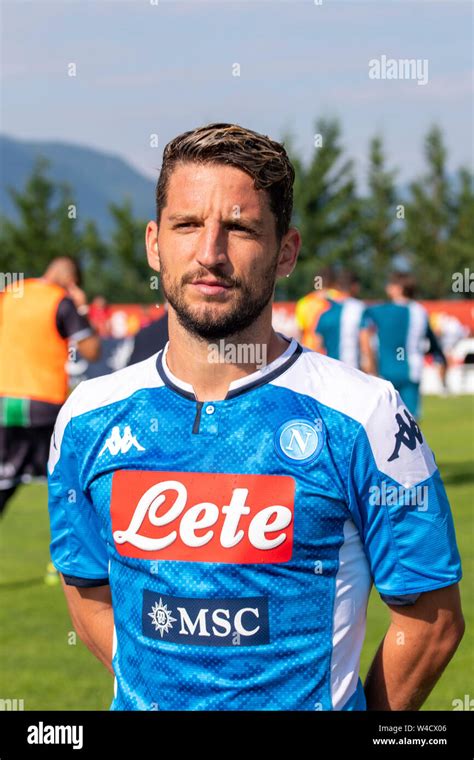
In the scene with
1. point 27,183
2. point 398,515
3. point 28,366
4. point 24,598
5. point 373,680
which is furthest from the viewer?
point 27,183

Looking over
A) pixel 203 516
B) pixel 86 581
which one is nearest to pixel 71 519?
pixel 86 581

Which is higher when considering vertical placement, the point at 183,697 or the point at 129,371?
the point at 129,371

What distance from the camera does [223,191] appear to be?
8.63 feet

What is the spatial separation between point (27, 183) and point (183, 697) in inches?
2480

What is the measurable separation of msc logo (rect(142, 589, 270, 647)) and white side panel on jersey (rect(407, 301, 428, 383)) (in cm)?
1025

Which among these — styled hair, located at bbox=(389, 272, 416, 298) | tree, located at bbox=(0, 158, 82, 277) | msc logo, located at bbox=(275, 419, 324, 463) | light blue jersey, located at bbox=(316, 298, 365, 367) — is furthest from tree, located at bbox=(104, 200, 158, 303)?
msc logo, located at bbox=(275, 419, 324, 463)

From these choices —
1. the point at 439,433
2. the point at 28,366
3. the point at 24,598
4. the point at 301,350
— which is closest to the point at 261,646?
the point at 301,350

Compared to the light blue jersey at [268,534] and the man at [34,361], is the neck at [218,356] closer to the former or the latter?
the light blue jersey at [268,534]

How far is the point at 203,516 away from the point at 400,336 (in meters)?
10.2

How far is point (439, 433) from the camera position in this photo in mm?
19359

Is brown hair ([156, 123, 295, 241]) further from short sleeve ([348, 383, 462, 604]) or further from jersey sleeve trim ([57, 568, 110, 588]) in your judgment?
jersey sleeve trim ([57, 568, 110, 588])

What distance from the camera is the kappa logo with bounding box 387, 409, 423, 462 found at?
262cm

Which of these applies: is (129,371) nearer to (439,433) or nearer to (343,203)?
(439,433)

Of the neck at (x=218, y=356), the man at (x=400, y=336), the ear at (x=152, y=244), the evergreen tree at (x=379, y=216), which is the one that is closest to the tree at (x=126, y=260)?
the evergreen tree at (x=379, y=216)
